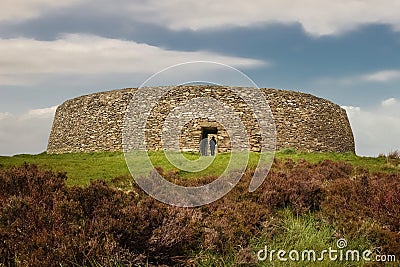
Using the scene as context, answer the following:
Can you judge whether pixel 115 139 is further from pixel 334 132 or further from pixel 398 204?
pixel 398 204

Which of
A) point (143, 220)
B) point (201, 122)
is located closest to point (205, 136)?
A: point (201, 122)

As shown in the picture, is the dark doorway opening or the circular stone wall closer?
the dark doorway opening

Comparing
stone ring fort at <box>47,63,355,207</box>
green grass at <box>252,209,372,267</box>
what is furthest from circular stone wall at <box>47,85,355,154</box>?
green grass at <box>252,209,372,267</box>

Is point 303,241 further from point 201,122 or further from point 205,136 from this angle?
point 205,136

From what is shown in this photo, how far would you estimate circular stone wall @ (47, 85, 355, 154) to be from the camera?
27531mm

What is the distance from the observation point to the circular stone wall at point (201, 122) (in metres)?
27.5

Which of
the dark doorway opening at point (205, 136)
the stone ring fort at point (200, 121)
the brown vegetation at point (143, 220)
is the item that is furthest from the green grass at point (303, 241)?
the dark doorway opening at point (205, 136)

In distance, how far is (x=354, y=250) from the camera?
6680 millimetres

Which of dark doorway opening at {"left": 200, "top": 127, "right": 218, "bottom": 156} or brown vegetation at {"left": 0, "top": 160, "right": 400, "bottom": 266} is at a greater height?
dark doorway opening at {"left": 200, "top": 127, "right": 218, "bottom": 156}

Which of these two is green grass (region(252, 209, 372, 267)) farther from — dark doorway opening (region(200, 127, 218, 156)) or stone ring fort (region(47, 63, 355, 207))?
dark doorway opening (region(200, 127, 218, 156))

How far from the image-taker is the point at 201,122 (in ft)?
88.5

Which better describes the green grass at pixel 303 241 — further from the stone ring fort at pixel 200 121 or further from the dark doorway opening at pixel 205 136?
the dark doorway opening at pixel 205 136

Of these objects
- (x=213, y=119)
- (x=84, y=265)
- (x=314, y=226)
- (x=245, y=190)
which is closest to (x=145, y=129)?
(x=213, y=119)

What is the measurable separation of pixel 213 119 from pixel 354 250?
20653mm
